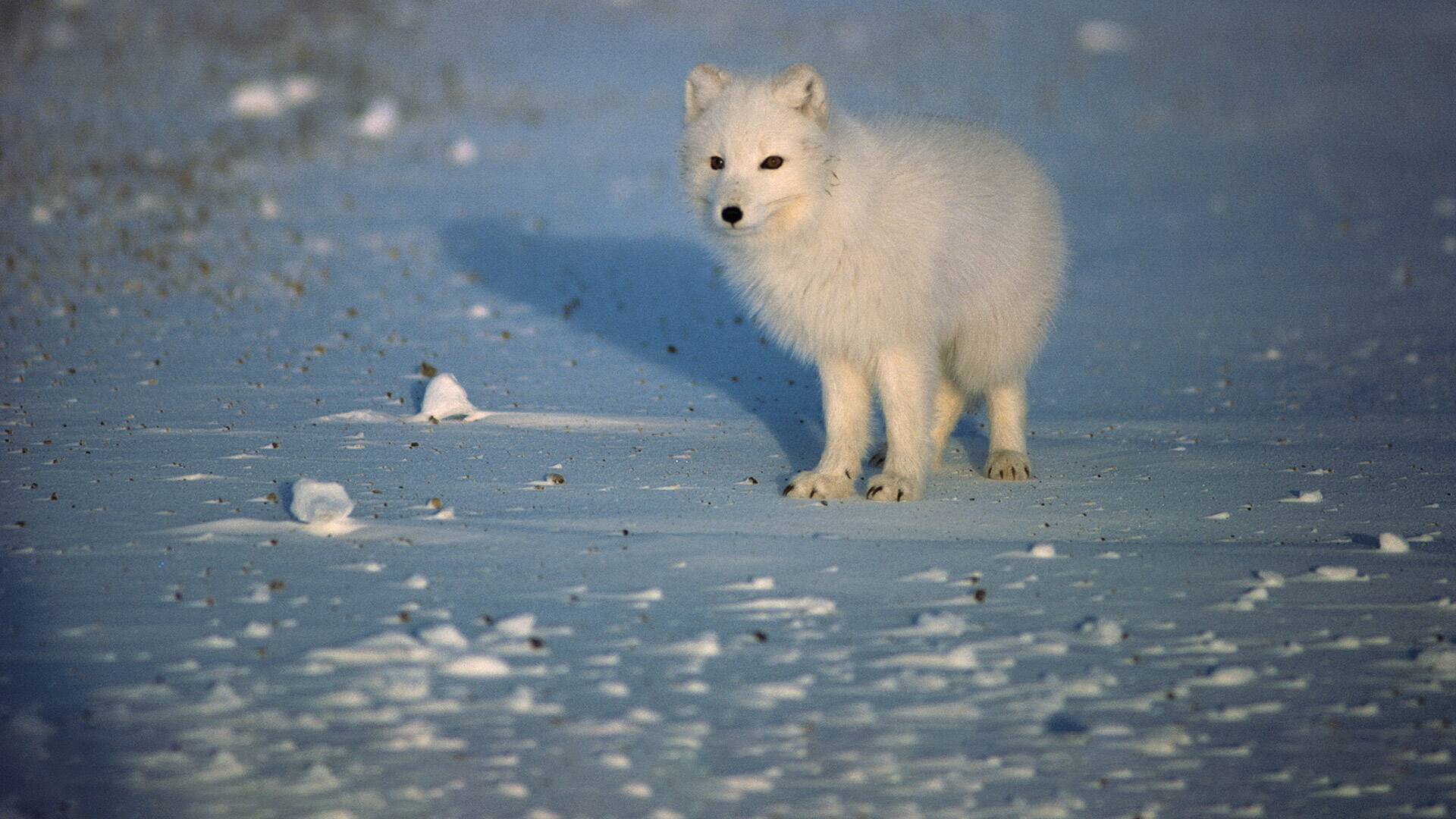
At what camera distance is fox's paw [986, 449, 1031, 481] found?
516cm

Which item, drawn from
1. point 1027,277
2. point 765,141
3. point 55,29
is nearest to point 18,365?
point 765,141

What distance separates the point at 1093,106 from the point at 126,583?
47.1 feet

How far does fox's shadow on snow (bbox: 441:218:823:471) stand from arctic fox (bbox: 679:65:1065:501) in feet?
1.83

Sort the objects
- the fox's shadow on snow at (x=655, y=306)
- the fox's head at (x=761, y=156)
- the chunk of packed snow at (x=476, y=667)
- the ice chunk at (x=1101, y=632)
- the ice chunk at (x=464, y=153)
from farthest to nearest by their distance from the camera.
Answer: the ice chunk at (x=464, y=153) → the fox's shadow on snow at (x=655, y=306) → the fox's head at (x=761, y=156) → the ice chunk at (x=1101, y=632) → the chunk of packed snow at (x=476, y=667)

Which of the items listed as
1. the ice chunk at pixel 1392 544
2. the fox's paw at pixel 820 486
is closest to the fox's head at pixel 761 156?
the fox's paw at pixel 820 486

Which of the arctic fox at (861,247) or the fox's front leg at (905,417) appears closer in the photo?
the arctic fox at (861,247)

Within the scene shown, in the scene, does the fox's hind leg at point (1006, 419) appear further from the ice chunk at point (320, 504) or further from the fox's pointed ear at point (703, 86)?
the ice chunk at point (320, 504)

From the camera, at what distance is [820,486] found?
480 centimetres

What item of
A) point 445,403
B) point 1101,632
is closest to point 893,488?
point 1101,632

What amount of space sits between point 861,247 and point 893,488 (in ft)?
2.64

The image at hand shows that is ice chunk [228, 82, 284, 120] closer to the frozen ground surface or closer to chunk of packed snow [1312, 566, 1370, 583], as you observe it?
the frozen ground surface

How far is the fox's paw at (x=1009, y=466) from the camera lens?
16.9ft

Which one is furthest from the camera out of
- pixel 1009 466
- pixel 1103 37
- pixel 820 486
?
pixel 1103 37

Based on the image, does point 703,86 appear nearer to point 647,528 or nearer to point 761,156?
point 761,156
